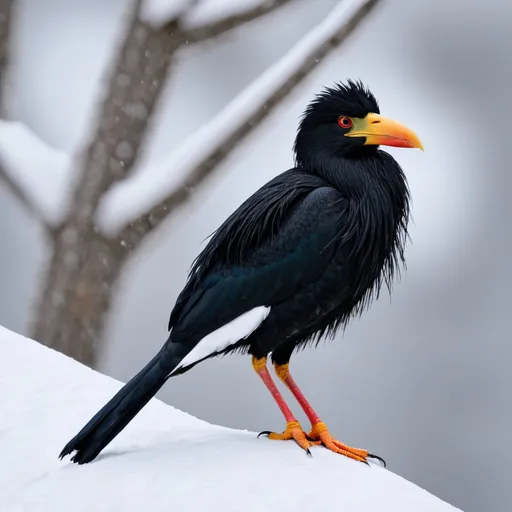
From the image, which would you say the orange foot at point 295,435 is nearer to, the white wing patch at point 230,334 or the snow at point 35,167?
the white wing patch at point 230,334

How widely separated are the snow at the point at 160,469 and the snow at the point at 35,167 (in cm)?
153

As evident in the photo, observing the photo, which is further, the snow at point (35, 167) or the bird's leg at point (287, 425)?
the snow at point (35, 167)

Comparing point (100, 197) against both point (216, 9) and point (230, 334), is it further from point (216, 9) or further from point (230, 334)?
point (230, 334)

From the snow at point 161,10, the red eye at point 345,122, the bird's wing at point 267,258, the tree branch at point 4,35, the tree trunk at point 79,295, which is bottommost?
the tree trunk at point 79,295

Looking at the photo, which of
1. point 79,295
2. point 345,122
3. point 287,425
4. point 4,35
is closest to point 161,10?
point 4,35

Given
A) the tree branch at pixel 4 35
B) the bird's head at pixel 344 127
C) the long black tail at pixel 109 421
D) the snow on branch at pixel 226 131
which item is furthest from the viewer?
the tree branch at pixel 4 35

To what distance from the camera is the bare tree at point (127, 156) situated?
3742mm

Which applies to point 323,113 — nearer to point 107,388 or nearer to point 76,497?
point 107,388

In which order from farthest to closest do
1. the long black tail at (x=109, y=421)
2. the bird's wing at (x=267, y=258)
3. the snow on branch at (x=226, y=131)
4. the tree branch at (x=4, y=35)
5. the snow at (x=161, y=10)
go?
the tree branch at (x=4, y=35)
the snow at (x=161, y=10)
the snow on branch at (x=226, y=131)
the bird's wing at (x=267, y=258)
the long black tail at (x=109, y=421)

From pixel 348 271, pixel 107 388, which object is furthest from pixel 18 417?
pixel 348 271

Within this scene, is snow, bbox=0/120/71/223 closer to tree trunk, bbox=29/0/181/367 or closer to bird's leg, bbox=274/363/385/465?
tree trunk, bbox=29/0/181/367

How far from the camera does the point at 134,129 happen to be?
395cm

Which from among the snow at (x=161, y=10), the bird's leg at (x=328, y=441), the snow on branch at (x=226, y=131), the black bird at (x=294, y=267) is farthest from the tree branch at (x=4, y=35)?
the bird's leg at (x=328, y=441)

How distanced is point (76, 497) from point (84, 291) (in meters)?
2.16
